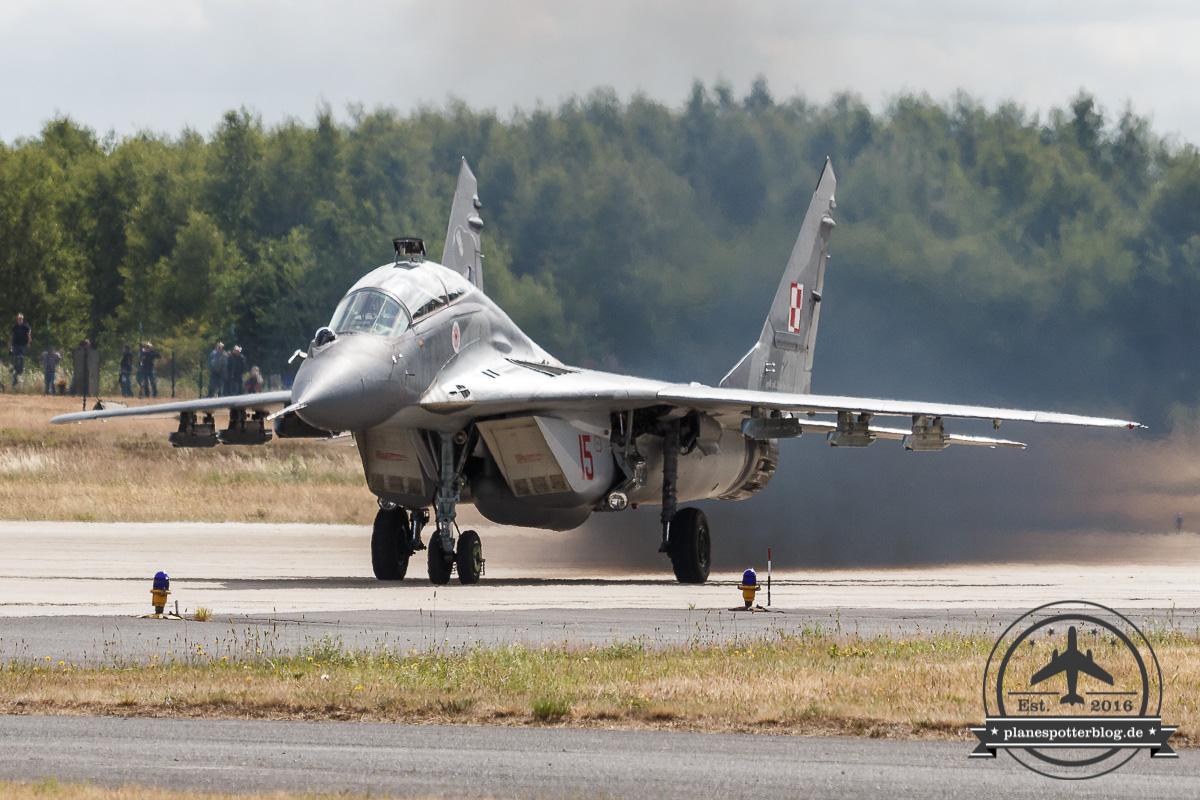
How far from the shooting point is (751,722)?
35.5 ft

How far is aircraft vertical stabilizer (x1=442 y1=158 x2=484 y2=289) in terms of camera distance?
27.0 m

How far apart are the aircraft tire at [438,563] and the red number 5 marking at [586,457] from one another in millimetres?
2445

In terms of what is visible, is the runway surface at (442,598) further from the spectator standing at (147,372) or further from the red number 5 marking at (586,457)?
the spectator standing at (147,372)

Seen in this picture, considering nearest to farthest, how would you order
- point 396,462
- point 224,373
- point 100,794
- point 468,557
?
point 100,794 → point 468,557 → point 396,462 → point 224,373

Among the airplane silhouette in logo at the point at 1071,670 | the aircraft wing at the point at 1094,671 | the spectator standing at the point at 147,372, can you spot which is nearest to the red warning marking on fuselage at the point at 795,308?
the airplane silhouette in logo at the point at 1071,670

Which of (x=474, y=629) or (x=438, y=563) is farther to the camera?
(x=438, y=563)

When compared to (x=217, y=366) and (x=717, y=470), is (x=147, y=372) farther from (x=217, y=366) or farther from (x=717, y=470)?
(x=717, y=470)

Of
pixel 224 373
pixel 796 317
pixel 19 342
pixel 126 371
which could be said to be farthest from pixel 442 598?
pixel 19 342

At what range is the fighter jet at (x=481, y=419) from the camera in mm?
21344

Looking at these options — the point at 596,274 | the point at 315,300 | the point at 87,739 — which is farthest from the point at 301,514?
the point at 87,739

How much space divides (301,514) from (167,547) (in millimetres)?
10060

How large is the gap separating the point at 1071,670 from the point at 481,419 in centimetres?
1331

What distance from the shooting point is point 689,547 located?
2525 cm

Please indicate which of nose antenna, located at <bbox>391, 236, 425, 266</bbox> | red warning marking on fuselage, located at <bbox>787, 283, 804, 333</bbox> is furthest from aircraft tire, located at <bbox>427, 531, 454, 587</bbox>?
red warning marking on fuselage, located at <bbox>787, 283, 804, 333</bbox>
